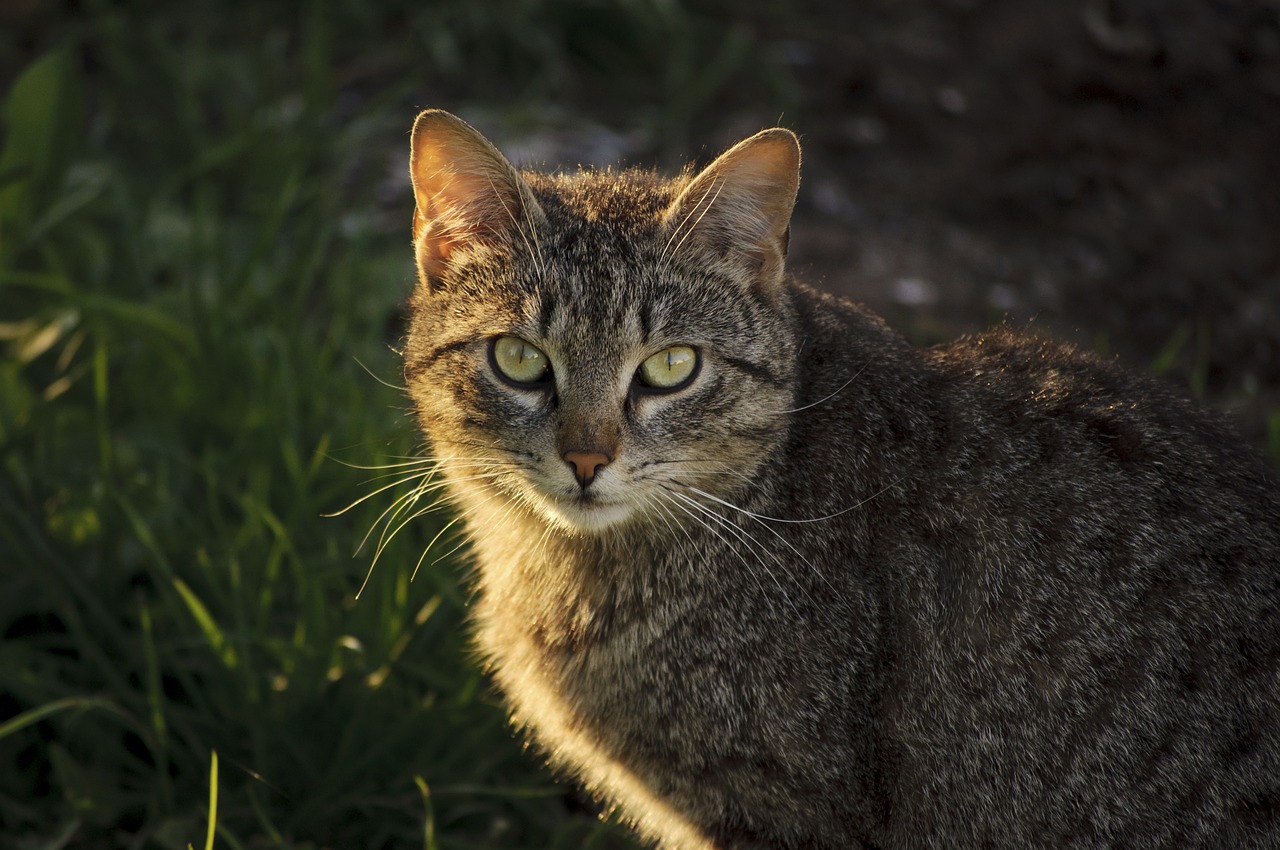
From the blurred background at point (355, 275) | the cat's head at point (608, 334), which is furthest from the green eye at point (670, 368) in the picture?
the blurred background at point (355, 275)

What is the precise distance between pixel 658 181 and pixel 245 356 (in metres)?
1.99

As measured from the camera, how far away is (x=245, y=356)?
15.5 ft

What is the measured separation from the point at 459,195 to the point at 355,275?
2095mm

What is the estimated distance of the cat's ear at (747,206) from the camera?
2988mm

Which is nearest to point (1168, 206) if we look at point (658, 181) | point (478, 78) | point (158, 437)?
point (658, 181)

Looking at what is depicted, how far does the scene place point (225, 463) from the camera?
4.44 metres

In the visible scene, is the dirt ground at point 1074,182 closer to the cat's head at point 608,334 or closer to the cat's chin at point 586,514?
the cat's head at point 608,334

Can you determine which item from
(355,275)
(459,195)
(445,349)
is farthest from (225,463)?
(459,195)

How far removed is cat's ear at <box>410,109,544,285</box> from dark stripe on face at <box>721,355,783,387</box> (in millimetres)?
574

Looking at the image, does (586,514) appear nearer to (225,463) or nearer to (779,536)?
(779,536)

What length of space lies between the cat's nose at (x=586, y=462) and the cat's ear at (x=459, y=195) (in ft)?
1.93

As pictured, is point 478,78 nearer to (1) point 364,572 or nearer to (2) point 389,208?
(2) point 389,208

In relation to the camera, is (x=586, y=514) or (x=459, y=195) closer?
(x=586, y=514)

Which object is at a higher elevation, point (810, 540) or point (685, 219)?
point (685, 219)
